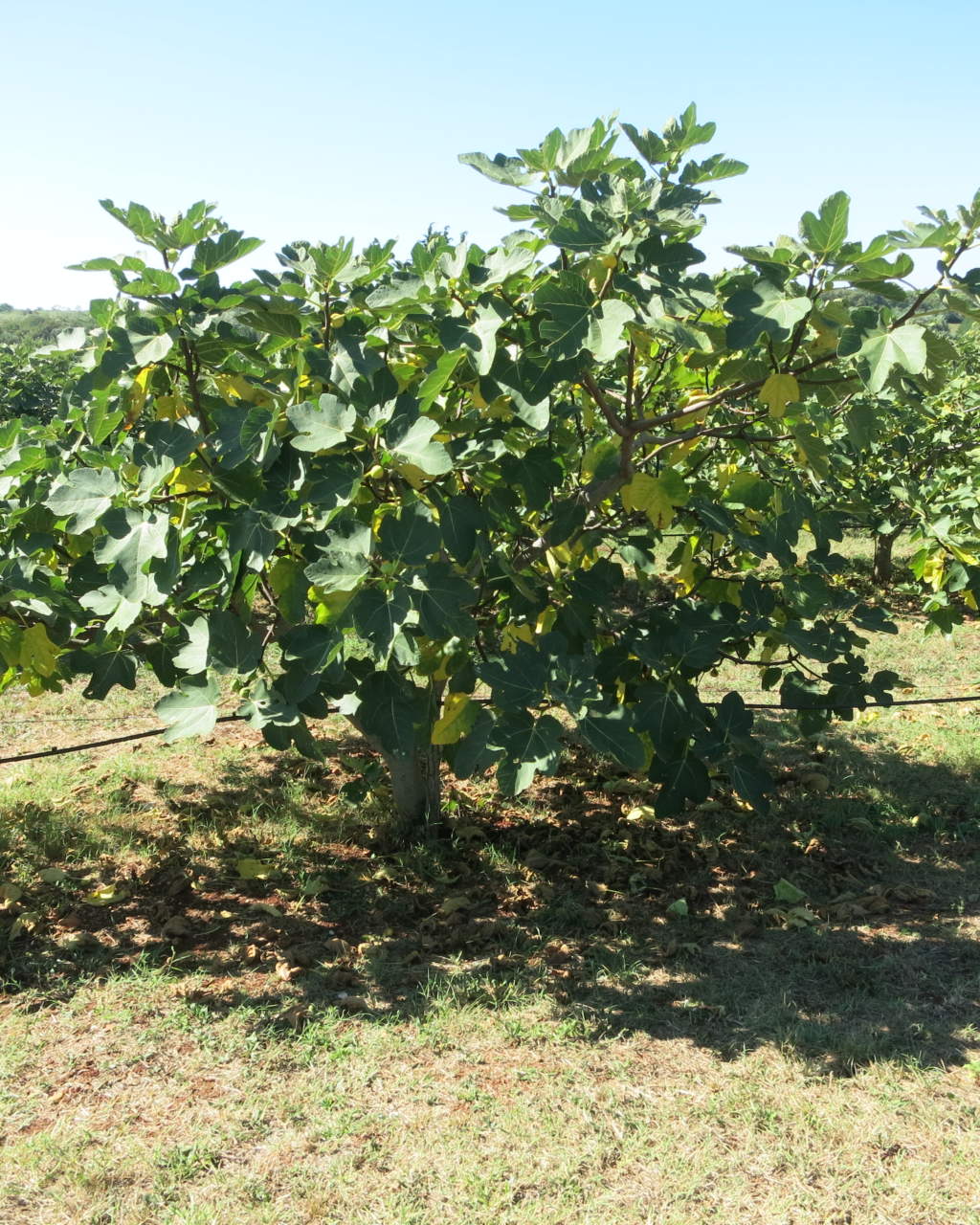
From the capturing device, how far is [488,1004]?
9.12 feet

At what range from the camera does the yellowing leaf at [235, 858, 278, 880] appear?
11.5ft

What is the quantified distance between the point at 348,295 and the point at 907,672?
5494mm

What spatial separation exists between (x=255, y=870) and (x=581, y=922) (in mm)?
1203

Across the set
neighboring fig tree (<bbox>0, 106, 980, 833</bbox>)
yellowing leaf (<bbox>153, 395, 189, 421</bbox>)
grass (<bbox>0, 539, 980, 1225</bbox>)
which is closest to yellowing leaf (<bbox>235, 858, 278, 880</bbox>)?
grass (<bbox>0, 539, 980, 1225</bbox>)

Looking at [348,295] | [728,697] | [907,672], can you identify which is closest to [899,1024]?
[728,697]

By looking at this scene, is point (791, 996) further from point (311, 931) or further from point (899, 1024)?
point (311, 931)

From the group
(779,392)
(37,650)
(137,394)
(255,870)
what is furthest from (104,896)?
(779,392)

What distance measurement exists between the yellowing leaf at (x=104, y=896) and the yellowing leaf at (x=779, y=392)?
2.71m

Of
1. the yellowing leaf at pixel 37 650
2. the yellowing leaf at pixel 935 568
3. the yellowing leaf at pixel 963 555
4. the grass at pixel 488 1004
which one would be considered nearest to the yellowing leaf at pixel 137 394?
the yellowing leaf at pixel 37 650

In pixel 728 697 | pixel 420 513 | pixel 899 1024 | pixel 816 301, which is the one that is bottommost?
pixel 899 1024

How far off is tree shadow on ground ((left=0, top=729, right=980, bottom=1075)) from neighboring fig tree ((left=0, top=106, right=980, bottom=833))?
619 mm

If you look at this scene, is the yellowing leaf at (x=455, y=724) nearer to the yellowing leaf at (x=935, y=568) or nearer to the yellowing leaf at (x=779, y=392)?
the yellowing leaf at (x=779, y=392)

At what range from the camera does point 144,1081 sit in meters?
2.47

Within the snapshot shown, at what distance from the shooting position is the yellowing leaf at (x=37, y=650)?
2746mm
